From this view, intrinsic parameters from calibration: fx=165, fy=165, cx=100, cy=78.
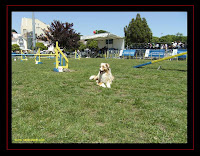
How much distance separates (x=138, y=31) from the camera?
42.6 m

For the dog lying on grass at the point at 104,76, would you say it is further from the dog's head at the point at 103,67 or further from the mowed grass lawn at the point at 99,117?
the mowed grass lawn at the point at 99,117

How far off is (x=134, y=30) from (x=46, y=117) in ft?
141

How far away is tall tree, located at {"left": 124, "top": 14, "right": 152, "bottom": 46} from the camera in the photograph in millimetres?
42834

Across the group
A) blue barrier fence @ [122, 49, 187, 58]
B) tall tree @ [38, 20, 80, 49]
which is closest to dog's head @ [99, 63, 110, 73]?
blue barrier fence @ [122, 49, 187, 58]

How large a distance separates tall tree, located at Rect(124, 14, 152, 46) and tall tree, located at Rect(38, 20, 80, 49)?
50.2ft

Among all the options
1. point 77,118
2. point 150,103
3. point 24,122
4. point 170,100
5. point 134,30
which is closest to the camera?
point 24,122

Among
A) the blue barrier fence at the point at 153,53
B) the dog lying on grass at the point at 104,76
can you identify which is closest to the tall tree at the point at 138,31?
the blue barrier fence at the point at 153,53

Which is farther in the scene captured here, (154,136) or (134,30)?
(134,30)

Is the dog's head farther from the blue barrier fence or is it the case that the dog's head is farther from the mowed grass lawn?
the blue barrier fence

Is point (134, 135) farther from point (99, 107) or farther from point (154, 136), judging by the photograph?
point (99, 107)

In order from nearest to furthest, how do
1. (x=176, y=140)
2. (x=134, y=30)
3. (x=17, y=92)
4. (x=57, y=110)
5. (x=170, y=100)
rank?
(x=176, y=140) < (x=57, y=110) < (x=170, y=100) < (x=17, y=92) < (x=134, y=30)

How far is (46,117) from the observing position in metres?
3.28

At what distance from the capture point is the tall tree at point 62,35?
34916 mm

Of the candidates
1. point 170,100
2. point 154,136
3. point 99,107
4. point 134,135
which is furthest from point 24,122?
point 170,100
